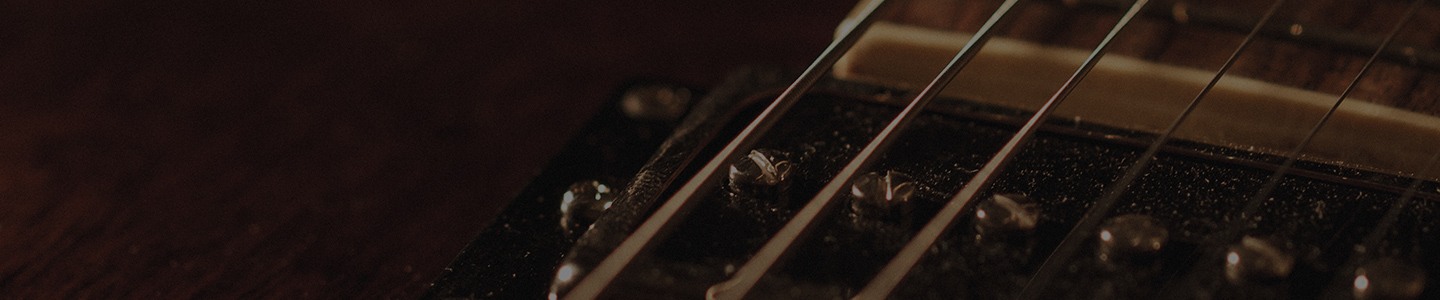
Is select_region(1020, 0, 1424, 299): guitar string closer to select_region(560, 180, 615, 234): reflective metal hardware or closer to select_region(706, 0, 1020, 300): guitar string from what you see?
select_region(706, 0, 1020, 300): guitar string

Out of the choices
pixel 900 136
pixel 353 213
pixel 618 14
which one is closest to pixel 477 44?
pixel 618 14

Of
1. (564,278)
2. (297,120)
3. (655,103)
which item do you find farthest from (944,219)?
(297,120)

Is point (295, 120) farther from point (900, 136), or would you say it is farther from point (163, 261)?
point (900, 136)

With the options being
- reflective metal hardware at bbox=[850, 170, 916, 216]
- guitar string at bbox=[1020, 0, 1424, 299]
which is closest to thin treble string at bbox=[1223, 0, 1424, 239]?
guitar string at bbox=[1020, 0, 1424, 299]

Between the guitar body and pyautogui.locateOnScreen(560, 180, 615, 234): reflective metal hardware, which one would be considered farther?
pyautogui.locateOnScreen(560, 180, 615, 234): reflective metal hardware

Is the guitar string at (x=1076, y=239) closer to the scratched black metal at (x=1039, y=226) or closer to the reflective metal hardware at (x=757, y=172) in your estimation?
the scratched black metal at (x=1039, y=226)

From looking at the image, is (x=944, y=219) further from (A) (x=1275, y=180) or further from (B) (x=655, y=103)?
(B) (x=655, y=103)
